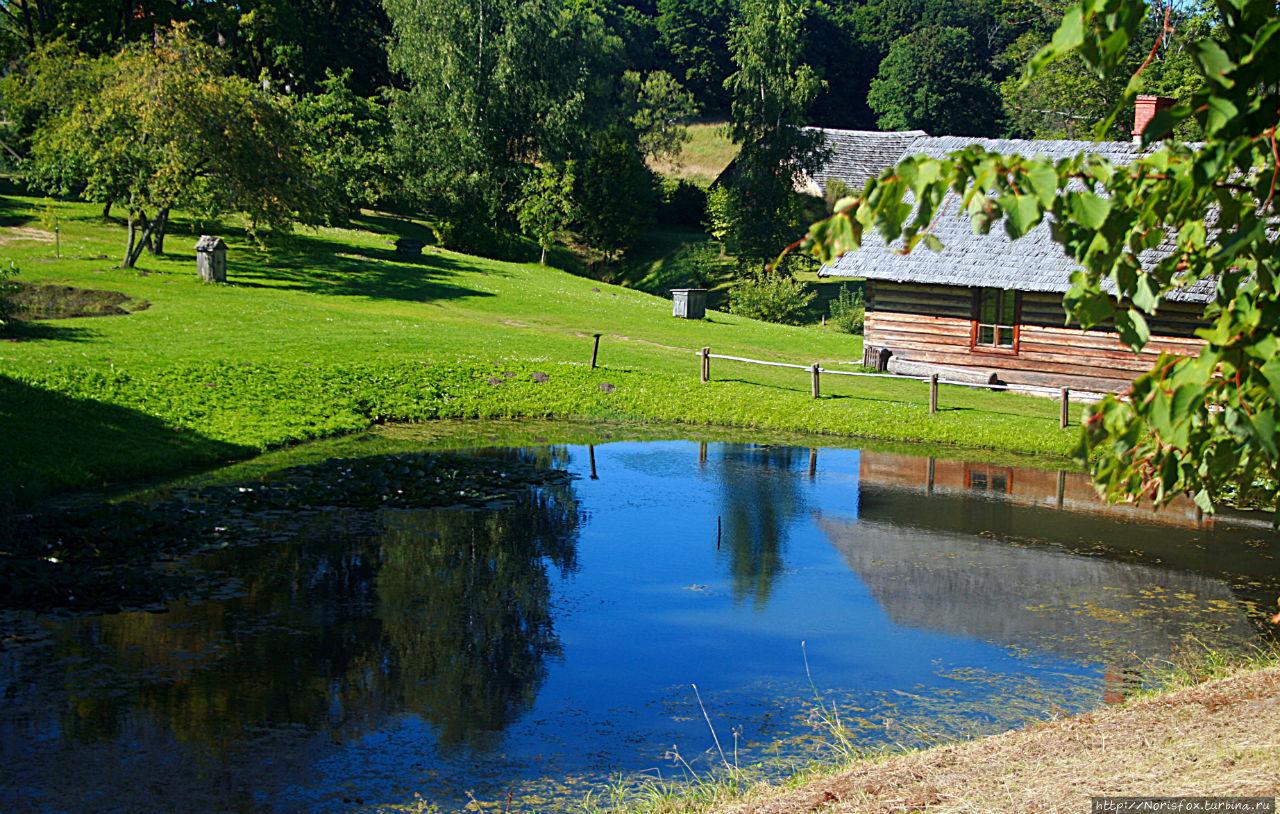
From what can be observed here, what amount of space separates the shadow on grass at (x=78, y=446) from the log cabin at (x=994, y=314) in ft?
53.0

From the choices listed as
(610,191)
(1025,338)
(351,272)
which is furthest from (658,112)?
(1025,338)

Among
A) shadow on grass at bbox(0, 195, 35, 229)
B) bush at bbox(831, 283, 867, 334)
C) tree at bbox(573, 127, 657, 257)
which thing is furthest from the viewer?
tree at bbox(573, 127, 657, 257)

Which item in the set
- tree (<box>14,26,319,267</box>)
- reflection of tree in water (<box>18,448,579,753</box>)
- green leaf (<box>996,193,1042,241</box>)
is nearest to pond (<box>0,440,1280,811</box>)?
reflection of tree in water (<box>18,448,579,753</box>)

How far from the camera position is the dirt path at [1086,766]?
6.03m

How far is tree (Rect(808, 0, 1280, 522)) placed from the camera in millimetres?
4324

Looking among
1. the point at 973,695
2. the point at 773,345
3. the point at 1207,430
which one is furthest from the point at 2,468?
the point at 773,345

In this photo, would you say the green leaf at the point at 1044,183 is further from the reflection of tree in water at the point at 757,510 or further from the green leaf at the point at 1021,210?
the reflection of tree in water at the point at 757,510

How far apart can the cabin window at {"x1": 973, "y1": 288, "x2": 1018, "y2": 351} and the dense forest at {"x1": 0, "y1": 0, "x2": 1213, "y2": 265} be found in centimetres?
838

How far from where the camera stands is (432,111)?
5453 centimetres

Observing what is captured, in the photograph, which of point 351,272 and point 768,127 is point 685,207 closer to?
point 768,127

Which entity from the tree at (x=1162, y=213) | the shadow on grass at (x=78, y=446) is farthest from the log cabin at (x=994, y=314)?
the tree at (x=1162, y=213)

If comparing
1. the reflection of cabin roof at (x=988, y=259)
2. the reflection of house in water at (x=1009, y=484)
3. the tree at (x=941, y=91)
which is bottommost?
the reflection of house in water at (x=1009, y=484)

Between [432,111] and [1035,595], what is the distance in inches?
1860

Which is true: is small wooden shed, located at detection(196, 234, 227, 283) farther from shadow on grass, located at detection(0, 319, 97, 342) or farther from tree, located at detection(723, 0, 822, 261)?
tree, located at detection(723, 0, 822, 261)
